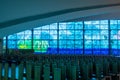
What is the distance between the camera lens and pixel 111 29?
110 ft

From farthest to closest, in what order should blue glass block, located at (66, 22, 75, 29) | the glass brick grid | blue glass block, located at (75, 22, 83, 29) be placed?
blue glass block, located at (66, 22, 75, 29) < blue glass block, located at (75, 22, 83, 29) < the glass brick grid

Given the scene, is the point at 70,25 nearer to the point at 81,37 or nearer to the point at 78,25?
the point at 78,25

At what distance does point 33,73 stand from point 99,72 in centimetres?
127

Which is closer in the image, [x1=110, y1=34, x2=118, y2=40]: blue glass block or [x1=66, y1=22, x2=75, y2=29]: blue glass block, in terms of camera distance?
[x1=110, y1=34, x2=118, y2=40]: blue glass block

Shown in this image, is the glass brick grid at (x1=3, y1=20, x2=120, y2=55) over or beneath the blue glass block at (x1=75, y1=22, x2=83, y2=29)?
beneath

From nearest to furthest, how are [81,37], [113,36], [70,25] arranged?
[113,36]
[81,37]
[70,25]

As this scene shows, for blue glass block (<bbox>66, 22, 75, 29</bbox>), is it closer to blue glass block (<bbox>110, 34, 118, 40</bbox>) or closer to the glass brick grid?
the glass brick grid

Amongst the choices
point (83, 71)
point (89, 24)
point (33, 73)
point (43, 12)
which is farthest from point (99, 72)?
point (89, 24)

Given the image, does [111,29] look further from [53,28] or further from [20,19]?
[20,19]

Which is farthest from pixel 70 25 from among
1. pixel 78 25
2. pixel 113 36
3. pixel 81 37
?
pixel 113 36

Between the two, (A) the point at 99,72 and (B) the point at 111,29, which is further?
(B) the point at 111,29

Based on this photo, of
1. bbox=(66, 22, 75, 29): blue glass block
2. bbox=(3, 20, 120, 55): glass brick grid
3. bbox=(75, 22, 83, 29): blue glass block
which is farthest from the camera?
bbox=(66, 22, 75, 29): blue glass block

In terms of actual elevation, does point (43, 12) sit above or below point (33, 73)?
above

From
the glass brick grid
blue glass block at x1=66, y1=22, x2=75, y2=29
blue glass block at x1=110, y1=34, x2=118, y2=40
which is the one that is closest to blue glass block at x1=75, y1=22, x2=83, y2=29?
the glass brick grid
